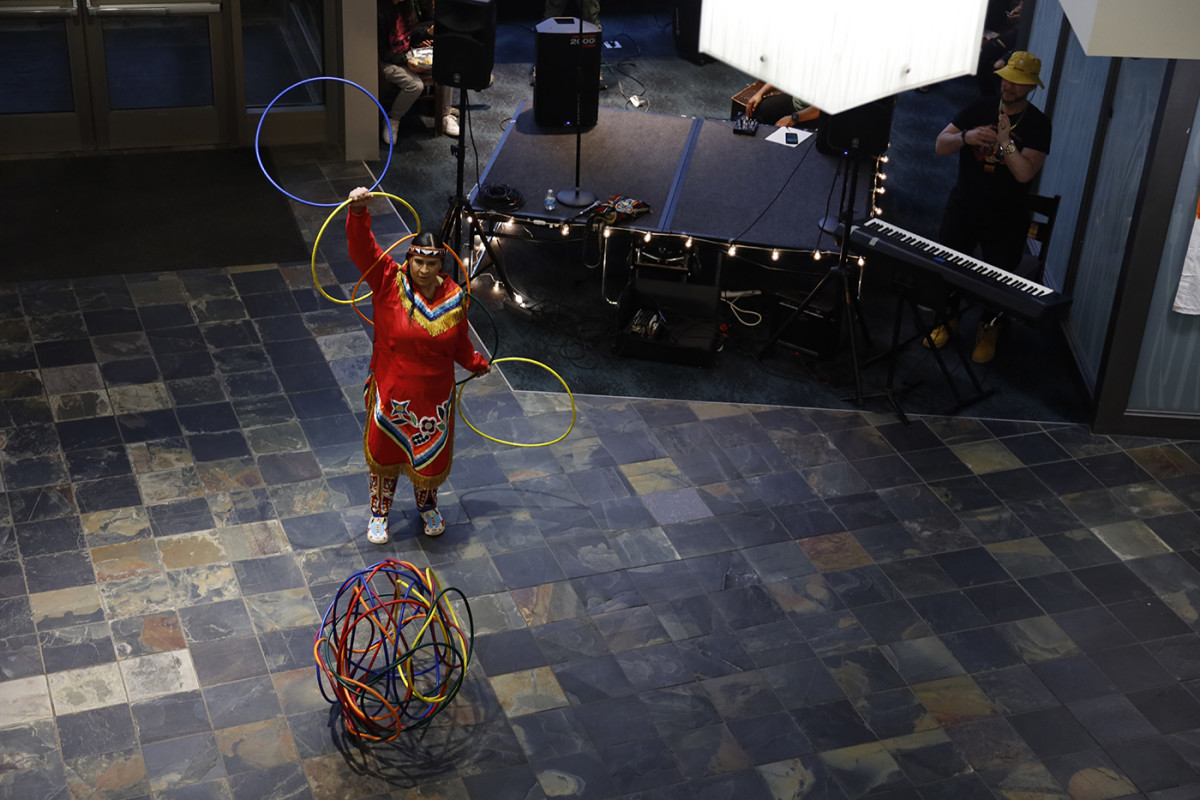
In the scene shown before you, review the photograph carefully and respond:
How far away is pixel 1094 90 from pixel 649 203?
2.65 metres

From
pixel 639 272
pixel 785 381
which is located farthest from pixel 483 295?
pixel 785 381

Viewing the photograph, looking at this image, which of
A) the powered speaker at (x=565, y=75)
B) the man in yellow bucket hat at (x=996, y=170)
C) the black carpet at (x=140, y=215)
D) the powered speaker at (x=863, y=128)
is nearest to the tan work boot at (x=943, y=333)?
the man in yellow bucket hat at (x=996, y=170)

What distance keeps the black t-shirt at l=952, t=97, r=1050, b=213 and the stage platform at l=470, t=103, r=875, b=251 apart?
78cm

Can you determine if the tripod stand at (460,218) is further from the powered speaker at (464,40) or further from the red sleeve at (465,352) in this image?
the red sleeve at (465,352)

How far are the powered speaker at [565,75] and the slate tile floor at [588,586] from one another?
2.22 meters

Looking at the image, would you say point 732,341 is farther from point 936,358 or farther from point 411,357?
point 411,357

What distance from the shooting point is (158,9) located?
9.03 m

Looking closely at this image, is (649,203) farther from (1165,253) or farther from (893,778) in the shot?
(893,778)

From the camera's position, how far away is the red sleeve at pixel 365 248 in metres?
5.27

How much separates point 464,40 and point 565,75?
137cm

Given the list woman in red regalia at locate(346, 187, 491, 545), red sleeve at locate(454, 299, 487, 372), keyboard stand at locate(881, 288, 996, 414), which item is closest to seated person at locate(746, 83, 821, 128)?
keyboard stand at locate(881, 288, 996, 414)

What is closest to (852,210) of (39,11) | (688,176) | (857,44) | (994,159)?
(994,159)

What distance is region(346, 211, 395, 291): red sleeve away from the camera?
5266 mm

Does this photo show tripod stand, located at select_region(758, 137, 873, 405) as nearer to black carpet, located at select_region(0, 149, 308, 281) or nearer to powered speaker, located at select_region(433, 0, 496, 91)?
powered speaker, located at select_region(433, 0, 496, 91)
